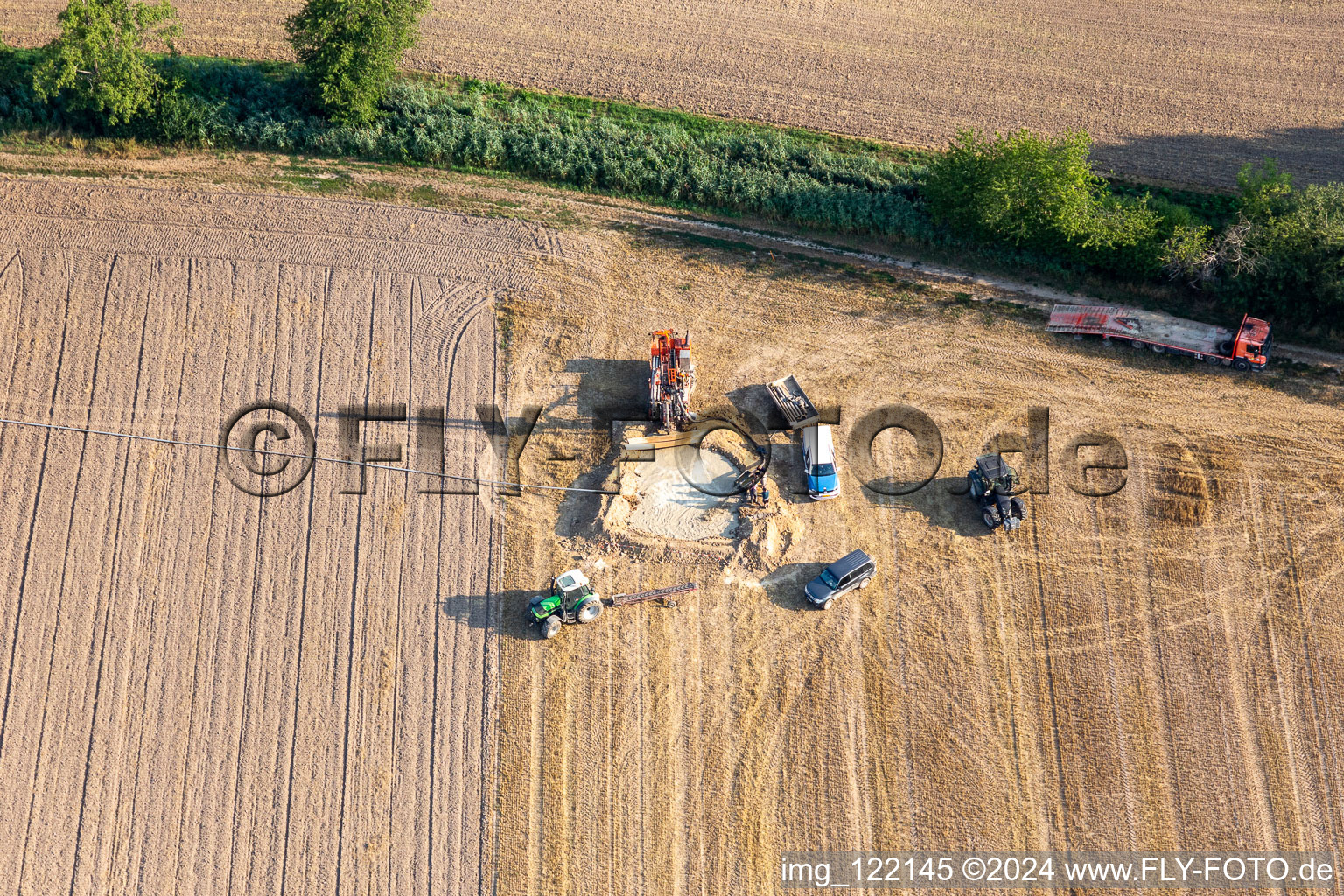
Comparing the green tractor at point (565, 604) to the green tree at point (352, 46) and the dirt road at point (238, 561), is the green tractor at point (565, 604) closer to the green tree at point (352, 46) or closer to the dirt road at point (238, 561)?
the dirt road at point (238, 561)

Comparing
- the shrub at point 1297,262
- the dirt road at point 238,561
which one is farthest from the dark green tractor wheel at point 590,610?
the shrub at point 1297,262

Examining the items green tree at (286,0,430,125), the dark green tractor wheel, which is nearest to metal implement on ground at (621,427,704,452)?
the dark green tractor wheel

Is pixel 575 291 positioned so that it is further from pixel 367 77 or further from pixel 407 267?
pixel 367 77

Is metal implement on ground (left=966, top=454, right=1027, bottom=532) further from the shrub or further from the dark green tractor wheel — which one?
the dark green tractor wheel

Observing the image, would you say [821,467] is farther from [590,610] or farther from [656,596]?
[590,610]

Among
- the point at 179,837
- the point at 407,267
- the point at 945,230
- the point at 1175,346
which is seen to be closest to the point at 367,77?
the point at 407,267

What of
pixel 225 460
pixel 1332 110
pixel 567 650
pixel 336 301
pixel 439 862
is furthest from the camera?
pixel 1332 110

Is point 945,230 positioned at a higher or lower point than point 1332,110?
lower
